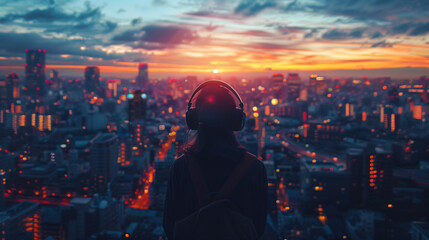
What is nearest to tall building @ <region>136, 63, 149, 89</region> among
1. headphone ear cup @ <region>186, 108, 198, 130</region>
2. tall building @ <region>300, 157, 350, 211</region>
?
tall building @ <region>300, 157, 350, 211</region>

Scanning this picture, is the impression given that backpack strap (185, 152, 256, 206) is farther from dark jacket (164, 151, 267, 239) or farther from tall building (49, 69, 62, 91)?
tall building (49, 69, 62, 91)

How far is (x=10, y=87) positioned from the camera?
16609 mm

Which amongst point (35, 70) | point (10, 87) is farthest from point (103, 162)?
point (35, 70)

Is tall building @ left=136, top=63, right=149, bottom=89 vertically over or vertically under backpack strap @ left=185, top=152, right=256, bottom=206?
over

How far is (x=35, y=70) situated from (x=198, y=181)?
23340 millimetres

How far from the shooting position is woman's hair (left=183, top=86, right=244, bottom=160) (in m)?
0.62

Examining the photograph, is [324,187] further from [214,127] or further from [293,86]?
[293,86]

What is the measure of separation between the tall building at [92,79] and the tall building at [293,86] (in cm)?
1381

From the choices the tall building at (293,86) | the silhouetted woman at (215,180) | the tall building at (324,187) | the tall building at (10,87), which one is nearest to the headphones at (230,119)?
the silhouetted woman at (215,180)

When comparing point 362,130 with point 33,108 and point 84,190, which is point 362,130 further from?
point 33,108

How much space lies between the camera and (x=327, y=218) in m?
5.02

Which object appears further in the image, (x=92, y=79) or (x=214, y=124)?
(x=92, y=79)

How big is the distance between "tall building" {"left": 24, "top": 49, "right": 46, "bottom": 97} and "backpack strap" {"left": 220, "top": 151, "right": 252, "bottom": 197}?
2181 cm

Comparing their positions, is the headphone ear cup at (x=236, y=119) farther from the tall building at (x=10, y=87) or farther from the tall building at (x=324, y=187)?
the tall building at (x=10, y=87)
